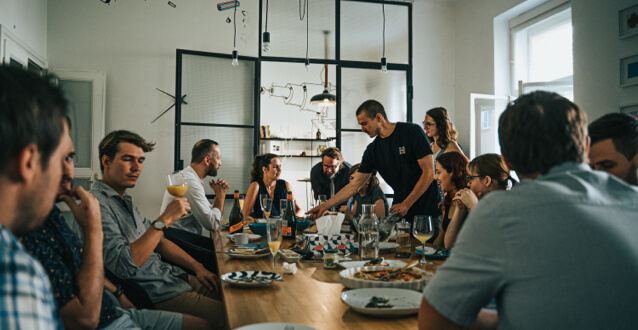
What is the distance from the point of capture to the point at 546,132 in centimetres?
83

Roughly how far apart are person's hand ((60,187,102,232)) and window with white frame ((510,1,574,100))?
444 cm

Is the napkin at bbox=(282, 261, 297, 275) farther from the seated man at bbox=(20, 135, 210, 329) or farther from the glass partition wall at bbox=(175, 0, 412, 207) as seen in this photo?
the glass partition wall at bbox=(175, 0, 412, 207)

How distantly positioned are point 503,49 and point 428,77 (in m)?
1.05

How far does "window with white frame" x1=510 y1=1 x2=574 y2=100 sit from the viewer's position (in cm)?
450

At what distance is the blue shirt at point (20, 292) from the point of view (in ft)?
1.53

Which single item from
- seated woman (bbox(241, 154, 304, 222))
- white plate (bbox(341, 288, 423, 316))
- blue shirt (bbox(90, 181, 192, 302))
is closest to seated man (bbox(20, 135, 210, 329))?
blue shirt (bbox(90, 181, 192, 302))

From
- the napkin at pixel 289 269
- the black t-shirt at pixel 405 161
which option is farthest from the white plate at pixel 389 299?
the black t-shirt at pixel 405 161

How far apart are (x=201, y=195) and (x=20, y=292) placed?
8.53 feet

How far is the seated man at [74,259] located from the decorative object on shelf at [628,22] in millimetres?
4063

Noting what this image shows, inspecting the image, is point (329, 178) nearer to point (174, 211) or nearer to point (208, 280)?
point (208, 280)

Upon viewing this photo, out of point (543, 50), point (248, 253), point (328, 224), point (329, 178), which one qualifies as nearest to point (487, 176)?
point (328, 224)

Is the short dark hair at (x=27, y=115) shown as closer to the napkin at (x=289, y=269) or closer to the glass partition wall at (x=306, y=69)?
the napkin at (x=289, y=269)

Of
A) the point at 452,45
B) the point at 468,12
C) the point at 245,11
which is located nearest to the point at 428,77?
the point at 452,45

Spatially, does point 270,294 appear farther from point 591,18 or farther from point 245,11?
point 245,11
